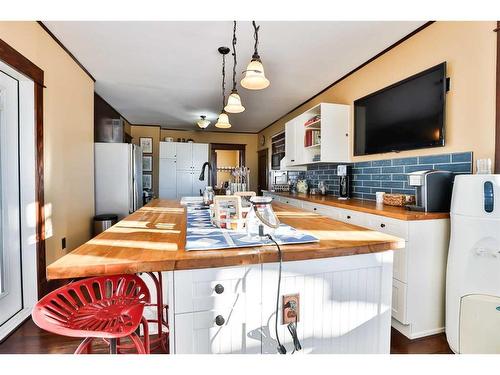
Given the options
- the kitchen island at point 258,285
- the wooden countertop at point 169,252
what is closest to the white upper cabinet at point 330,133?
the wooden countertop at point 169,252

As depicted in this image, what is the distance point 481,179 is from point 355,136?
5.89 ft

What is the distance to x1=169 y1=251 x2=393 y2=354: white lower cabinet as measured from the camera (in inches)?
36.1

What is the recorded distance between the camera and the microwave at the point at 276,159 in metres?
5.34

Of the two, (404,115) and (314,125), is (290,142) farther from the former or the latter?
(404,115)

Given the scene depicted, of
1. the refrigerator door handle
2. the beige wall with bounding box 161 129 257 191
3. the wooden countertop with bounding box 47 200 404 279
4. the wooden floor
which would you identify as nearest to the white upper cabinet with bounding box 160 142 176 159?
the beige wall with bounding box 161 129 257 191

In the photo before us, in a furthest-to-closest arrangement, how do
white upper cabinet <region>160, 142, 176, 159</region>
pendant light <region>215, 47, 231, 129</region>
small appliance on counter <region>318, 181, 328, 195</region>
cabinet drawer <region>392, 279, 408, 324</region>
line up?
white upper cabinet <region>160, 142, 176, 159</region> < small appliance on counter <region>318, 181, 328, 195</region> < pendant light <region>215, 47, 231, 129</region> < cabinet drawer <region>392, 279, 408, 324</region>

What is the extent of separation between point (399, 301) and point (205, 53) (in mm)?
2915

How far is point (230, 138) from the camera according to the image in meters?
7.23

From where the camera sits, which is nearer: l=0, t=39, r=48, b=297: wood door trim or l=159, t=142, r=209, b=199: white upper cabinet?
l=0, t=39, r=48, b=297: wood door trim

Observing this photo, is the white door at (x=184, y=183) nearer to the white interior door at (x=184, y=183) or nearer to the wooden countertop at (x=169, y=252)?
the white interior door at (x=184, y=183)

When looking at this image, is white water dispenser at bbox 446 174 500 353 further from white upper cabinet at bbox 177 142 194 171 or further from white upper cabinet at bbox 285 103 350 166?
white upper cabinet at bbox 177 142 194 171

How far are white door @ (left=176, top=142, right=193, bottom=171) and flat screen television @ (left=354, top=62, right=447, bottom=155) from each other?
13.9 ft

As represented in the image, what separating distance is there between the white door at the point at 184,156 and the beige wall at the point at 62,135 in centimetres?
276

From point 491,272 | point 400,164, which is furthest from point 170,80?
point 491,272
